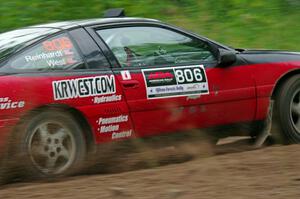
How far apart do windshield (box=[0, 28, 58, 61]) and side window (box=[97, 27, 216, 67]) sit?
0.56 m

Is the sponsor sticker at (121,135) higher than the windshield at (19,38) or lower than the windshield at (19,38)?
lower

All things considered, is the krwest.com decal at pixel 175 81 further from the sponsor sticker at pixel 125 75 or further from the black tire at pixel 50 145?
the black tire at pixel 50 145

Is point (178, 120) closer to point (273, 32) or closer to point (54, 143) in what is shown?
point (54, 143)

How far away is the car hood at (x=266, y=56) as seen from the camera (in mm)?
6930

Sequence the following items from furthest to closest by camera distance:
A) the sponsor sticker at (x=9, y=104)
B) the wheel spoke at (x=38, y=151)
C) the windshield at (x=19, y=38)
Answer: the windshield at (x=19, y=38), the wheel spoke at (x=38, y=151), the sponsor sticker at (x=9, y=104)

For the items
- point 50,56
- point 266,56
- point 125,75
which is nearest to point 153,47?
point 125,75

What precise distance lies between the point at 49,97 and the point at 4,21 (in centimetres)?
Result: 691

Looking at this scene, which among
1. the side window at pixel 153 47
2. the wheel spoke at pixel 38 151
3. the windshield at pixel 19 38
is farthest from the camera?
the side window at pixel 153 47

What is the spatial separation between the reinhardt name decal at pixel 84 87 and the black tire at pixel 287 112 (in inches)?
77.1

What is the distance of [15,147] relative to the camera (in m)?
5.54

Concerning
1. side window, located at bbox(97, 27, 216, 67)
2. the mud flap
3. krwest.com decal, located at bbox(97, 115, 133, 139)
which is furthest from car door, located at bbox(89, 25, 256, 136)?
the mud flap

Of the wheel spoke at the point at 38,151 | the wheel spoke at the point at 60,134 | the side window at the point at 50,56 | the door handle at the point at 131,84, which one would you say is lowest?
the wheel spoke at the point at 38,151

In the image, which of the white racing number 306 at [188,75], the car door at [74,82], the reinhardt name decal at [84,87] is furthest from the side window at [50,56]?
the white racing number 306 at [188,75]

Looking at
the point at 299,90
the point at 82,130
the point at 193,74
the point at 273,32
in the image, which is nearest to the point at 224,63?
the point at 193,74
